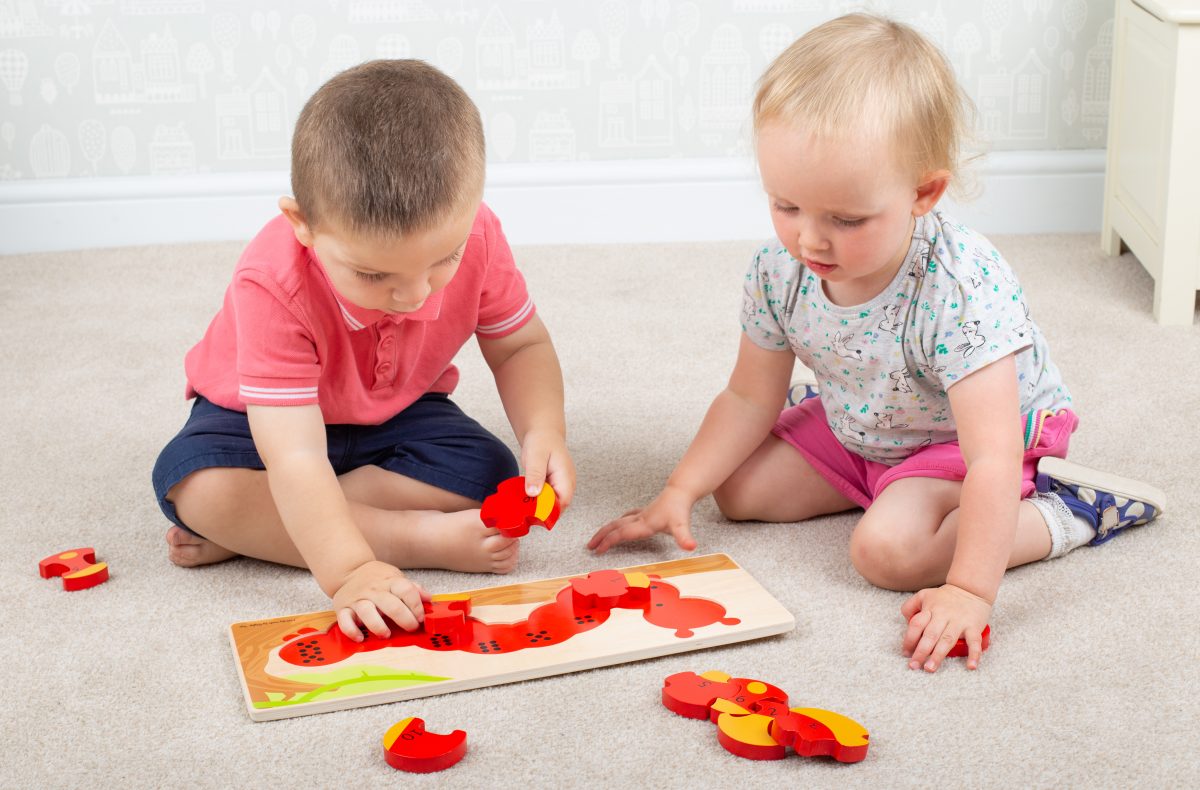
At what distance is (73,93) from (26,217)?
193mm

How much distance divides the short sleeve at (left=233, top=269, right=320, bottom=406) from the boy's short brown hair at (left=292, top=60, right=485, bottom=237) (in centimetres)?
10

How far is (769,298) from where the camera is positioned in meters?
1.04

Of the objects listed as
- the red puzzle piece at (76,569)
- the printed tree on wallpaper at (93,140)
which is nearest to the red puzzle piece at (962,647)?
the red puzzle piece at (76,569)

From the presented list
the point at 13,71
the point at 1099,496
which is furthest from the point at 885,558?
the point at 13,71

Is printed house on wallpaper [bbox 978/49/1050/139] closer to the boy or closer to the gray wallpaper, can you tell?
the gray wallpaper

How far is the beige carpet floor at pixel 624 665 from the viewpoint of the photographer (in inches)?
29.8

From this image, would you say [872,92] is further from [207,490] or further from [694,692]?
[207,490]

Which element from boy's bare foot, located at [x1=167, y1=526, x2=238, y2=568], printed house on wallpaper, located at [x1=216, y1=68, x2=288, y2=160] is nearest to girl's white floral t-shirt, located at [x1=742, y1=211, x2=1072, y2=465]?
boy's bare foot, located at [x1=167, y1=526, x2=238, y2=568]

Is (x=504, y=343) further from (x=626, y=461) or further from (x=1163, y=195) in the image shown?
(x=1163, y=195)

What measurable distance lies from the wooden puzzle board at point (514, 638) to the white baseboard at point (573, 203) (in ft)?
3.40

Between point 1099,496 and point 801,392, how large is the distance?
27 centimetres

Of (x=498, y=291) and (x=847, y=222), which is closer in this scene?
(x=847, y=222)

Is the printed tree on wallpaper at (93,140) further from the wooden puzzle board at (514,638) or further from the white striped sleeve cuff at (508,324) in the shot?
the wooden puzzle board at (514,638)

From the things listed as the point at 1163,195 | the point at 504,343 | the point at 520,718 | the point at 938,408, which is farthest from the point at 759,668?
the point at 1163,195
